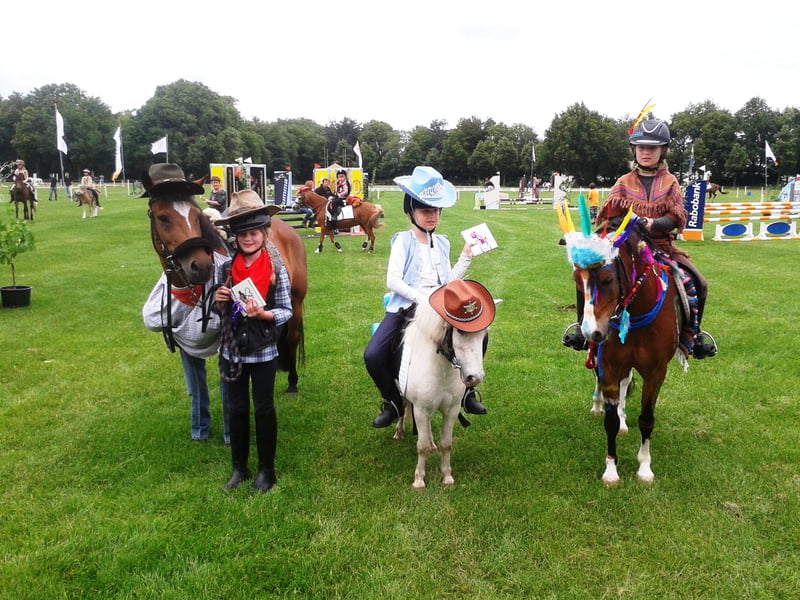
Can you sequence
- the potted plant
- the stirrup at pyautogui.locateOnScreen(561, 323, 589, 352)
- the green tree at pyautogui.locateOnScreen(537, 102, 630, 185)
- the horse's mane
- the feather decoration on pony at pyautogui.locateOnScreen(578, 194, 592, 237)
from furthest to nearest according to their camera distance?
the green tree at pyautogui.locateOnScreen(537, 102, 630, 185), the potted plant, the stirrup at pyautogui.locateOnScreen(561, 323, 589, 352), the horse's mane, the feather decoration on pony at pyautogui.locateOnScreen(578, 194, 592, 237)

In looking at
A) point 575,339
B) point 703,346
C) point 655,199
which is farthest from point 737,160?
point 575,339

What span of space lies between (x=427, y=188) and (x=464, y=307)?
1151 millimetres

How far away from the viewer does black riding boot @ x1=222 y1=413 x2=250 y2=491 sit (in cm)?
405

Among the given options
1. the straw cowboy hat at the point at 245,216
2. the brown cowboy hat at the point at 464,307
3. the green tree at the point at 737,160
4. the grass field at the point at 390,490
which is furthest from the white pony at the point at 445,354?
the green tree at the point at 737,160

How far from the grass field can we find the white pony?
54 centimetres

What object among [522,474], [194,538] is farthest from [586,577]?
[194,538]

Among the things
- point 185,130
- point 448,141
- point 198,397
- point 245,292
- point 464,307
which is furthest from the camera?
point 448,141

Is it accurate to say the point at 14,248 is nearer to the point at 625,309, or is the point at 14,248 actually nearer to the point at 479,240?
the point at 479,240

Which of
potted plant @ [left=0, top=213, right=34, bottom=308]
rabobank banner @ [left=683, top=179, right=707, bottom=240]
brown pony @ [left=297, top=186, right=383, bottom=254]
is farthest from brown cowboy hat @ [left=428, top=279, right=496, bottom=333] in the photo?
rabobank banner @ [left=683, top=179, right=707, bottom=240]

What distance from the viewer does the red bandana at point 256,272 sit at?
383 cm

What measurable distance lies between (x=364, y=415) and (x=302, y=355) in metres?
1.08

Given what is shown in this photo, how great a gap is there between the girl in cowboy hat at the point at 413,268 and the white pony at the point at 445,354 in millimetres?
201

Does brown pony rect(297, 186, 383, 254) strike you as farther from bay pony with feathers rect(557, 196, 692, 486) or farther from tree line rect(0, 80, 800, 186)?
tree line rect(0, 80, 800, 186)

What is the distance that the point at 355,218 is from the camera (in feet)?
54.6
